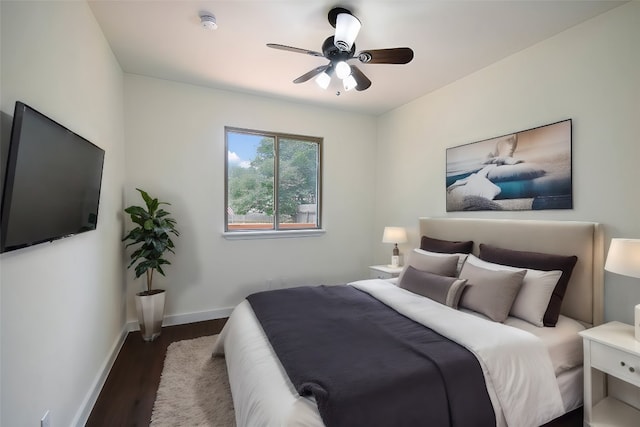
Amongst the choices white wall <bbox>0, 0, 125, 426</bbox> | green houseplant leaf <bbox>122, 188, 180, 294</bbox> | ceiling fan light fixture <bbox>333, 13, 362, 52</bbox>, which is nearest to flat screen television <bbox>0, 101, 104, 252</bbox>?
white wall <bbox>0, 0, 125, 426</bbox>

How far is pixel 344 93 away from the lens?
12.1ft

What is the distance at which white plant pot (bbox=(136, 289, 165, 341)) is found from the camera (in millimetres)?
2986

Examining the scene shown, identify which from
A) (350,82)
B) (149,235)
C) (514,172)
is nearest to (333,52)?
(350,82)

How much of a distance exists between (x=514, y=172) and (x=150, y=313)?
3761mm

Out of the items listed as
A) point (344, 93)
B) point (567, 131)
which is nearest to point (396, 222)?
point (344, 93)

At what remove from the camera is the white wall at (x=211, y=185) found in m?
3.32

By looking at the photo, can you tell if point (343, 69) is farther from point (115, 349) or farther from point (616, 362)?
point (115, 349)

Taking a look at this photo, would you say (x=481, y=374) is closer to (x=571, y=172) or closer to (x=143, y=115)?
(x=571, y=172)

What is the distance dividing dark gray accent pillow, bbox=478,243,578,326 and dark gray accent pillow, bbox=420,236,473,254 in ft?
1.16

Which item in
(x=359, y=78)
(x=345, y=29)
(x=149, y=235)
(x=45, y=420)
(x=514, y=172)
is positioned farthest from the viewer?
(x=149, y=235)

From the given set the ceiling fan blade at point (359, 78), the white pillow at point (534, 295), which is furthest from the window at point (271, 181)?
the white pillow at point (534, 295)

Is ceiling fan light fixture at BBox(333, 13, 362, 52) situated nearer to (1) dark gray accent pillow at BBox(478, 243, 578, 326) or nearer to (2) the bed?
(2) the bed

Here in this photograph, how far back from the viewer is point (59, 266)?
5.30 ft

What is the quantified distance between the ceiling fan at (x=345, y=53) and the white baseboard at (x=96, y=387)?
265cm
